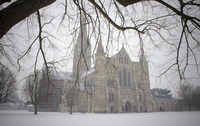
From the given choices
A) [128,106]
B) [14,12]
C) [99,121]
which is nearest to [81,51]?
[14,12]

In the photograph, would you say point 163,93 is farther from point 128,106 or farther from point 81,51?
point 81,51

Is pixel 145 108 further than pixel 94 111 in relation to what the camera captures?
Yes

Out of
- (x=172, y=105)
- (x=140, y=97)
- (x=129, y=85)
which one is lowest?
(x=172, y=105)

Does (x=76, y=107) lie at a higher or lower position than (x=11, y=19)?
lower

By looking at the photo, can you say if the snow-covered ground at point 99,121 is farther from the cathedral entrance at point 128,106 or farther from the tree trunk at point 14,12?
the cathedral entrance at point 128,106

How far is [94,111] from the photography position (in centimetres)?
3366

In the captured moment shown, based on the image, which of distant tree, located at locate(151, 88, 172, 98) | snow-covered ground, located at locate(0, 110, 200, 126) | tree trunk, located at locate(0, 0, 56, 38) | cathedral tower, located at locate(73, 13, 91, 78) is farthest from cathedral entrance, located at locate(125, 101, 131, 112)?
distant tree, located at locate(151, 88, 172, 98)

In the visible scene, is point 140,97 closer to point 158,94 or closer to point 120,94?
point 120,94

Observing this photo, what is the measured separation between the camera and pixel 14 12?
237 cm

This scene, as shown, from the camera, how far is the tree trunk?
2241mm

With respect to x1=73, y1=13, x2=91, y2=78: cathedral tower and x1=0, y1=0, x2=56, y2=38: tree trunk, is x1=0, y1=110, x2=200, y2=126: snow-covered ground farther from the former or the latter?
→ x1=0, y1=0, x2=56, y2=38: tree trunk

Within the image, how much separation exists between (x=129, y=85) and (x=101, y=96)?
10117 millimetres

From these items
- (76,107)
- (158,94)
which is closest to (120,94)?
(76,107)

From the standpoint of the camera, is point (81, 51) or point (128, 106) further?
point (128, 106)
